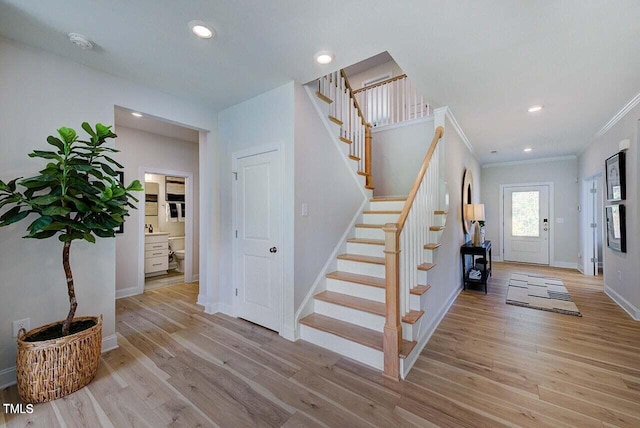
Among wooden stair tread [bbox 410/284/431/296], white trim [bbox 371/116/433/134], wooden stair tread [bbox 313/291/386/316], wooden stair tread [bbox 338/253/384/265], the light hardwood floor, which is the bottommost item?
the light hardwood floor

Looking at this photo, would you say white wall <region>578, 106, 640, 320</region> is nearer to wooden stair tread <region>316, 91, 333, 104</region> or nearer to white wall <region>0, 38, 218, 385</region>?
wooden stair tread <region>316, 91, 333, 104</region>

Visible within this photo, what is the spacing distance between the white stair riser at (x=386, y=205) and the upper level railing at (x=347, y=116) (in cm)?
30

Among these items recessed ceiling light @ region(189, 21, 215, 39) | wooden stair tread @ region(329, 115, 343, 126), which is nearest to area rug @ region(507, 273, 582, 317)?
wooden stair tread @ region(329, 115, 343, 126)

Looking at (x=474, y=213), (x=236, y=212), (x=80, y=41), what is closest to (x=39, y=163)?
(x=80, y=41)

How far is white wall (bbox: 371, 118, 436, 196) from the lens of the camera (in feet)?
14.3

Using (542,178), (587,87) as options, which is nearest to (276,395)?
(587,87)

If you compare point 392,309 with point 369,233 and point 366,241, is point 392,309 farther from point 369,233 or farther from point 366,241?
point 369,233

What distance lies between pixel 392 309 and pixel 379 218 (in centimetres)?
169

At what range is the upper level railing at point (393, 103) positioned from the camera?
4.63m

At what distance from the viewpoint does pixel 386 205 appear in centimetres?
374

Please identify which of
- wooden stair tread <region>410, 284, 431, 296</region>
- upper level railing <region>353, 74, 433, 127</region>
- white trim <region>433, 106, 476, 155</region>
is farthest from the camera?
upper level railing <region>353, 74, 433, 127</region>

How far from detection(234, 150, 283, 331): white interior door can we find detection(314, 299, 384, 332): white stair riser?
0.46 meters

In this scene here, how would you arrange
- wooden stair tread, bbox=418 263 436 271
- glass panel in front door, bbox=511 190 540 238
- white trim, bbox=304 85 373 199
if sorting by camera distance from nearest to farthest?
1. wooden stair tread, bbox=418 263 436 271
2. white trim, bbox=304 85 373 199
3. glass panel in front door, bbox=511 190 540 238

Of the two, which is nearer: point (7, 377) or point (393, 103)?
point (7, 377)
